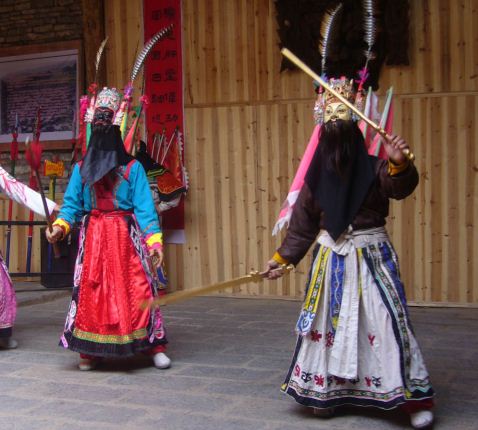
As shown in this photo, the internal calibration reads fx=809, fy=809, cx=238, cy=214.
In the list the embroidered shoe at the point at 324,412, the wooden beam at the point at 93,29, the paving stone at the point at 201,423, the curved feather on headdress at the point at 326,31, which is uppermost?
the wooden beam at the point at 93,29

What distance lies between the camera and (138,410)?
4.32 m

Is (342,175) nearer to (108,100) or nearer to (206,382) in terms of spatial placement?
(206,382)

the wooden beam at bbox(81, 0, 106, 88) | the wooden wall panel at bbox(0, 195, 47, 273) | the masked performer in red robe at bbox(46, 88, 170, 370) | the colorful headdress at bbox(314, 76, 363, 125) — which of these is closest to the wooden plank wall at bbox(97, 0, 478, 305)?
the wooden beam at bbox(81, 0, 106, 88)

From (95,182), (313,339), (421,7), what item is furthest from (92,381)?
(421,7)

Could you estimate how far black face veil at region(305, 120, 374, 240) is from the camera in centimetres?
404

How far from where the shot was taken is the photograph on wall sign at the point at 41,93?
28.4ft

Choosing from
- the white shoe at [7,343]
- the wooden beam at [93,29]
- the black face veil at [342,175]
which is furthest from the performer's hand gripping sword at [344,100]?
the wooden beam at [93,29]

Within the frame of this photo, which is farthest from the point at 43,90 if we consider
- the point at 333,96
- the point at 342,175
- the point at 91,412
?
the point at 342,175

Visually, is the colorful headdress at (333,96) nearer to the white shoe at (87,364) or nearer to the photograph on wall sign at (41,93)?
the white shoe at (87,364)

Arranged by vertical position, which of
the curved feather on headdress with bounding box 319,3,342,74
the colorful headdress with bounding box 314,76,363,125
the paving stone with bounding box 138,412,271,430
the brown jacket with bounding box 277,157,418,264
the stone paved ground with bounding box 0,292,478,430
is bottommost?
the paving stone with bounding box 138,412,271,430

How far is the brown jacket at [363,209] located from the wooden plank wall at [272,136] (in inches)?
123

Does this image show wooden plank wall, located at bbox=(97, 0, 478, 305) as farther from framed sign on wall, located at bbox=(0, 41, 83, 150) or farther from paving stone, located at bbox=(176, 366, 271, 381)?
paving stone, located at bbox=(176, 366, 271, 381)

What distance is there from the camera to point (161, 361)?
17.1 ft

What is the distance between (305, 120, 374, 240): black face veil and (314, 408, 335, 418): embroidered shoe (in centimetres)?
88
